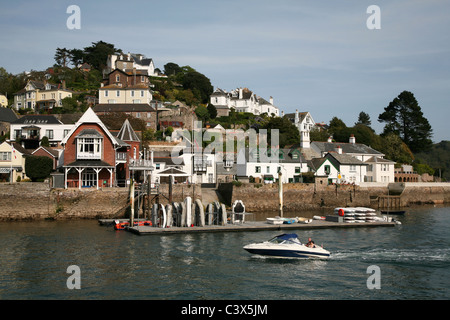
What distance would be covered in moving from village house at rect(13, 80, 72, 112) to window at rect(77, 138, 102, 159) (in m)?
47.5

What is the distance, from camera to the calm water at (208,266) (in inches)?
976

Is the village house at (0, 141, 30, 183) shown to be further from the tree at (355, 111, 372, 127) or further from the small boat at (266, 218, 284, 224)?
the tree at (355, 111, 372, 127)

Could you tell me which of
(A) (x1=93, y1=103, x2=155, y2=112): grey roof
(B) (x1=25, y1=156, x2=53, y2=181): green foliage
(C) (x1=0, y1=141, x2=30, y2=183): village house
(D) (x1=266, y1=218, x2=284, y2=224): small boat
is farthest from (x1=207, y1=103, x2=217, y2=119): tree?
(D) (x1=266, y1=218, x2=284, y2=224): small boat

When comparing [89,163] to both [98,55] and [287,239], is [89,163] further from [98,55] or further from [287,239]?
[98,55]

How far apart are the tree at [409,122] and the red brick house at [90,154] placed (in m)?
85.5

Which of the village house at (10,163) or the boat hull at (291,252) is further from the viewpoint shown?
the village house at (10,163)

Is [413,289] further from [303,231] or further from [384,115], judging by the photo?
[384,115]

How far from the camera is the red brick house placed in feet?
186

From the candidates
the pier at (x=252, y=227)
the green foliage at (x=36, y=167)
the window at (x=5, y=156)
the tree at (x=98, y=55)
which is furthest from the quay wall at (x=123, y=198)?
the tree at (x=98, y=55)

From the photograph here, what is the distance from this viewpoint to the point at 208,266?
98.7ft

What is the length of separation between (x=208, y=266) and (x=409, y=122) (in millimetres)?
105387

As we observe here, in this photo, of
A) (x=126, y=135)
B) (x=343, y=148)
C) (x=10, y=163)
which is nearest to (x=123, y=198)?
(x=126, y=135)

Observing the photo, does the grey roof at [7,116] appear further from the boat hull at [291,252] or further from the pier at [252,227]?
the boat hull at [291,252]

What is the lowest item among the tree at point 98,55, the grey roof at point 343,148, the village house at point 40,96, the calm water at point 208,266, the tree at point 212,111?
the calm water at point 208,266
